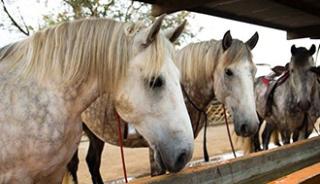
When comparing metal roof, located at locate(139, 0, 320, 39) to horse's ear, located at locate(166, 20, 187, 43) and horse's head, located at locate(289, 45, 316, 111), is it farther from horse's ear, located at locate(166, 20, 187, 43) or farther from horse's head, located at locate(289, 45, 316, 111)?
horse's ear, located at locate(166, 20, 187, 43)

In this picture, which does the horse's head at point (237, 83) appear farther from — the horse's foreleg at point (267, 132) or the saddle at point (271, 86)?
the horse's foreleg at point (267, 132)

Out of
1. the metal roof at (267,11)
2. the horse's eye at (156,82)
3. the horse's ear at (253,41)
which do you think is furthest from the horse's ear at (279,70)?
the horse's eye at (156,82)

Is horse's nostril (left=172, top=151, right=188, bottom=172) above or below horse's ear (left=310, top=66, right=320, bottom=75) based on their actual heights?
above

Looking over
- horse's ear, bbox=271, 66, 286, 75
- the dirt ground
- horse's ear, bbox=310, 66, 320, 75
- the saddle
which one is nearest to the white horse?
horse's ear, bbox=310, 66, 320, 75

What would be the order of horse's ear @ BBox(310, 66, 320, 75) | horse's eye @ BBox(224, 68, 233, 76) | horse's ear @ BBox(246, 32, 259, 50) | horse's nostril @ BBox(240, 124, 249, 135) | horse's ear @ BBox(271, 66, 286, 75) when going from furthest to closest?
horse's ear @ BBox(271, 66, 286, 75)
horse's ear @ BBox(310, 66, 320, 75)
horse's ear @ BBox(246, 32, 259, 50)
horse's eye @ BBox(224, 68, 233, 76)
horse's nostril @ BBox(240, 124, 249, 135)

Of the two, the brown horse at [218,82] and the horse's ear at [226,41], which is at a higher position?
the horse's ear at [226,41]

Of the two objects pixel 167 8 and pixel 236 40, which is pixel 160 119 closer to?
pixel 236 40

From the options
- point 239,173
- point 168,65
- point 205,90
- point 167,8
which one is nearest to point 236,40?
point 205,90

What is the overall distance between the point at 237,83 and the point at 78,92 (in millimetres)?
1345

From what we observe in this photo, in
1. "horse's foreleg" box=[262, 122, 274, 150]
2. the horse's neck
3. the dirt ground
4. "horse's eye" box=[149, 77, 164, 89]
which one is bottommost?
the dirt ground

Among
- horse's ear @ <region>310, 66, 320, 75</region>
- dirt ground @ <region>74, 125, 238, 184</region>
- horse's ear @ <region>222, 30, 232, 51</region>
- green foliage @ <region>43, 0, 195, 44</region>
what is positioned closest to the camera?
horse's ear @ <region>222, 30, 232, 51</region>

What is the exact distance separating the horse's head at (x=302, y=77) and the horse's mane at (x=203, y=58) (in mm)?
1349

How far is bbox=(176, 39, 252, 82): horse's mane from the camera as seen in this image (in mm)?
2709

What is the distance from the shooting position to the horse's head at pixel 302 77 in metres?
3.79
